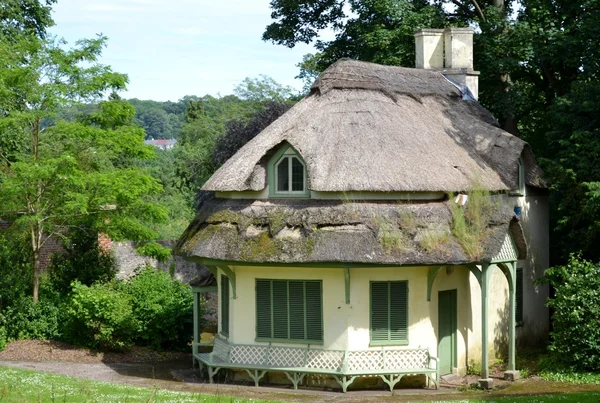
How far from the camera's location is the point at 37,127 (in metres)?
26.5

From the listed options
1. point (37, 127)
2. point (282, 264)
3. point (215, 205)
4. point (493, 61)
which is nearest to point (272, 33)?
point (493, 61)

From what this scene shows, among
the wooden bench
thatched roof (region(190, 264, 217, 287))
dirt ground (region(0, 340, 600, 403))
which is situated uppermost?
thatched roof (region(190, 264, 217, 287))

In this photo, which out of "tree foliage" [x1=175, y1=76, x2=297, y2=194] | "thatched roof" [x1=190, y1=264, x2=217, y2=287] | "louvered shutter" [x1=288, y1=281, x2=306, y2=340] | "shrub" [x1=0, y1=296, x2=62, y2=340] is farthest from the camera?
"tree foliage" [x1=175, y1=76, x2=297, y2=194]

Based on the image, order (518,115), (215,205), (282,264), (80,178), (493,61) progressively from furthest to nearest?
(518,115), (493,61), (80,178), (215,205), (282,264)

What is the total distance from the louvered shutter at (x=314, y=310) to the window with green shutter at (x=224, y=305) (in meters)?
2.39

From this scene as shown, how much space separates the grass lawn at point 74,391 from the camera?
1716 centimetres

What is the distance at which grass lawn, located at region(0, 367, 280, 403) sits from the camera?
56.3 ft

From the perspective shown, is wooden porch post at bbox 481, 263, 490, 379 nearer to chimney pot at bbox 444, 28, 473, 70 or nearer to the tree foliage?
chimney pot at bbox 444, 28, 473, 70

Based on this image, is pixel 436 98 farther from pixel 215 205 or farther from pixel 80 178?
pixel 80 178

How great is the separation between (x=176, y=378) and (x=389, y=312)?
18.2 ft

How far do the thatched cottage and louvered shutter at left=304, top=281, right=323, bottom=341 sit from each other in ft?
0.07

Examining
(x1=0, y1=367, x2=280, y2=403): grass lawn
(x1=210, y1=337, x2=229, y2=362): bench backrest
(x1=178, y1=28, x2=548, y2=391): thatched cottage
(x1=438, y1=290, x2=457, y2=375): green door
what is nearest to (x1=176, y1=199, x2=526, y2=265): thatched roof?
(x1=178, y1=28, x2=548, y2=391): thatched cottage

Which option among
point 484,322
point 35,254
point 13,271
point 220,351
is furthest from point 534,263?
point 13,271

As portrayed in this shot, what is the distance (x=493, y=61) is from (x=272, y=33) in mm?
10243
